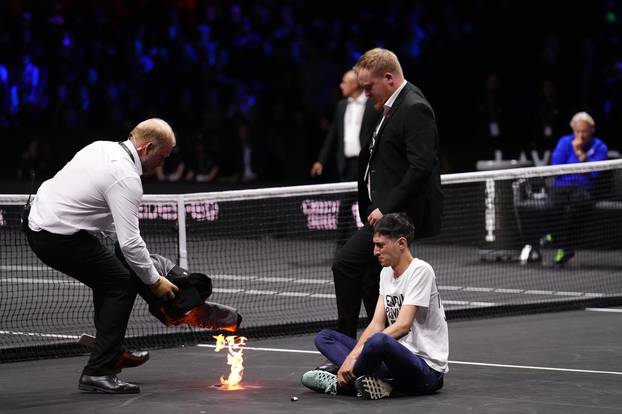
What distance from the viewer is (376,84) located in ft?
27.8

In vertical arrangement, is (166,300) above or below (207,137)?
below

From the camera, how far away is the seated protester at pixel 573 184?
1534 centimetres

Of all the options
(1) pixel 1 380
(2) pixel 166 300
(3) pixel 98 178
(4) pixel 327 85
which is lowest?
(1) pixel 1 380

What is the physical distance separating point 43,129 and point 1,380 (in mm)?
18971

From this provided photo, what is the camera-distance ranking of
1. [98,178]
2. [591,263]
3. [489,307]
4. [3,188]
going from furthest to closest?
1. [3,188]
2. [591,263]
3. [489,307]
4. [98,178]

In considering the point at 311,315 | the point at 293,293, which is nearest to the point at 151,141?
the point at 311,315

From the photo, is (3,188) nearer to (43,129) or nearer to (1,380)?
(43,129)

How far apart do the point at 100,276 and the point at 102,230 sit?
1.03 feet

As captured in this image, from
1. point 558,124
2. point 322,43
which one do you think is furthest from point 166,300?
point 322,43

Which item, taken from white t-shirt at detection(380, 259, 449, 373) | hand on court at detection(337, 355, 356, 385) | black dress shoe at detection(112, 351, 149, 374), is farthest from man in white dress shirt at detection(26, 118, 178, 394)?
white t-shirt at detection(380, 259, 449, 373)

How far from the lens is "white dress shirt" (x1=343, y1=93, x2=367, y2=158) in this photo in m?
15.3

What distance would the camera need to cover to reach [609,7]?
22297 mm

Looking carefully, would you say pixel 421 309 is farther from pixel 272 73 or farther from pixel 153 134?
pixel 272 73

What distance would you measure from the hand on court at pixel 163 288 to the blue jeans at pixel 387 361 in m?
0.95
